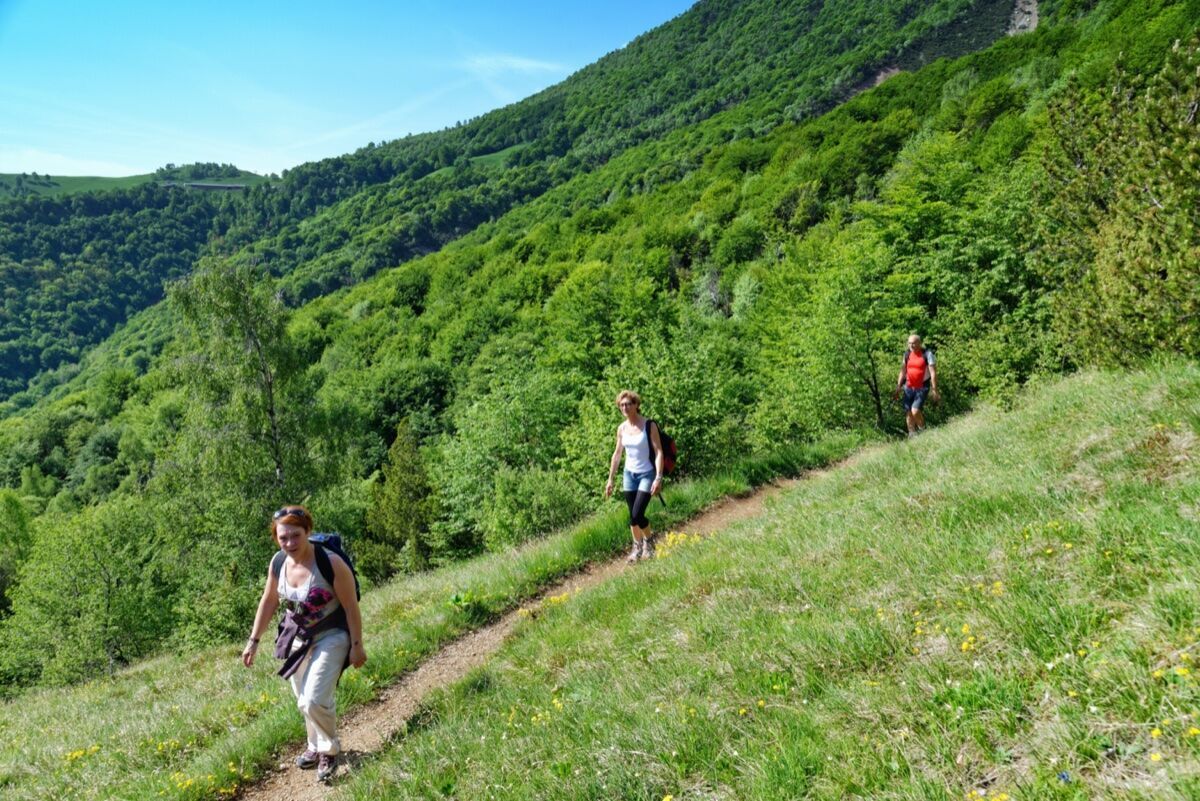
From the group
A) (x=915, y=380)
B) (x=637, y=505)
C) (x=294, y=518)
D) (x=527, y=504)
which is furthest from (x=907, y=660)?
(x=527, y=504)

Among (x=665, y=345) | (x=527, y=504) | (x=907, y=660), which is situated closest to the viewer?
(x=907, y=660)

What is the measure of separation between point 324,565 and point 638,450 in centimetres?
434

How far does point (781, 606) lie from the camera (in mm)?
4898

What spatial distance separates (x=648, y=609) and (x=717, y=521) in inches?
186

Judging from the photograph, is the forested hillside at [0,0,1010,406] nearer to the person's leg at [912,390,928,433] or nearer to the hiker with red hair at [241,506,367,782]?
the person's leg at [912,390,928,433]

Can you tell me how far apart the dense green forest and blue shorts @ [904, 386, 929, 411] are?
2.77 m

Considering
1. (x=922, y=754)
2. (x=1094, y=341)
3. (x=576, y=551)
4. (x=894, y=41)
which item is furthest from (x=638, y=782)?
(x=894, y=41)

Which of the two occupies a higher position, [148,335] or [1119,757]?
[148,335]

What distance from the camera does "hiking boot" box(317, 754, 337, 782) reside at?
490 cm

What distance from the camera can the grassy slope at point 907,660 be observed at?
8.29 feet

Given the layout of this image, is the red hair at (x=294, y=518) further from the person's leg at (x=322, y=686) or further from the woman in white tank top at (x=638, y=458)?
the woman in white tank top at (x=638, y=458)

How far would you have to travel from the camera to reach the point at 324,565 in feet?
16.4

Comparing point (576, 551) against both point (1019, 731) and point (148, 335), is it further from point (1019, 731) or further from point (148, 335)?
point (148, 335)

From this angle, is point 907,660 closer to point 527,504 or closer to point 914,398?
point 914,398
